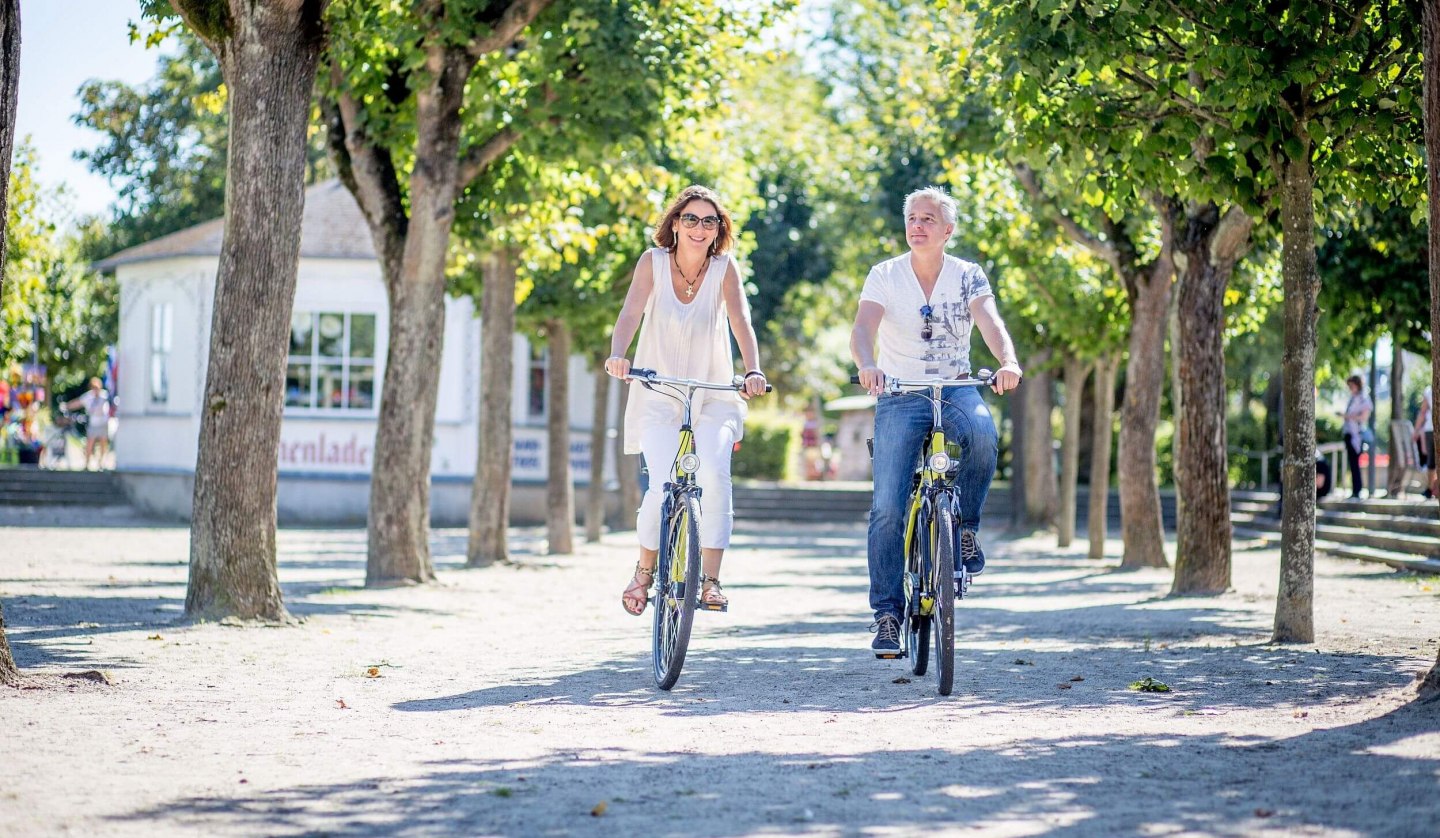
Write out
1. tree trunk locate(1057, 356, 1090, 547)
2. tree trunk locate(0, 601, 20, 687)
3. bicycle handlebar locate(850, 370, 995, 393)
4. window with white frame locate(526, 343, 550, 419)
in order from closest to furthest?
bicycle handlebar locate(850, 370, 995, 393)
tree trunk locate(0, 601, 20, 687)
tree trunk locate(1057, 356, 1090, 547)
window with white frame locate(526, 343, 550, 419)

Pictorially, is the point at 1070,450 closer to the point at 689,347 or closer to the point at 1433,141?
the point at 689,347

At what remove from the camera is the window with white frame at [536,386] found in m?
35.5

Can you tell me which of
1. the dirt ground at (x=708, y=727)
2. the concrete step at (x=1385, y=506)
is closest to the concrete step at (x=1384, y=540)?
the concrete step at (x=1385, y=506)

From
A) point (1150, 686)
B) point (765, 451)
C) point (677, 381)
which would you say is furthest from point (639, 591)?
point (765, 451)

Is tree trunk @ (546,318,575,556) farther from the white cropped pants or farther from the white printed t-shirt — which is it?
the white printed t-shirt

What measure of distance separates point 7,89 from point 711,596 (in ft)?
12.7

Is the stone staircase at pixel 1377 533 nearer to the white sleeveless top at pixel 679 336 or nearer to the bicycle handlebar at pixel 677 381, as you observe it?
the white sleeveless top at pixel 679 336

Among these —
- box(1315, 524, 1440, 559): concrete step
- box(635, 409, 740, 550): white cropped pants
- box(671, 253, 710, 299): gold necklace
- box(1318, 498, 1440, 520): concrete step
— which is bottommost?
box(1315, 524, 1440, 559): concrete step

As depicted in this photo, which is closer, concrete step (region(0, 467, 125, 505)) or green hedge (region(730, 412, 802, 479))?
concrete step (region(0, 467, 125, 505))

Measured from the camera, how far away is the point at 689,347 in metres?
8.42

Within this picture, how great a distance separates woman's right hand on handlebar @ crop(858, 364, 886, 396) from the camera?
24.8 ft

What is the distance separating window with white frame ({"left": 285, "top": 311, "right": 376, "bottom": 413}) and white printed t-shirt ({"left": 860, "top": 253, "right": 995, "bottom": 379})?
85.6ft

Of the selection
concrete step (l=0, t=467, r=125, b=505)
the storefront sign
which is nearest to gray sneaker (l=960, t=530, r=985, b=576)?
the storefront sign

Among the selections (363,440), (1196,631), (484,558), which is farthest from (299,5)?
(363,440)
